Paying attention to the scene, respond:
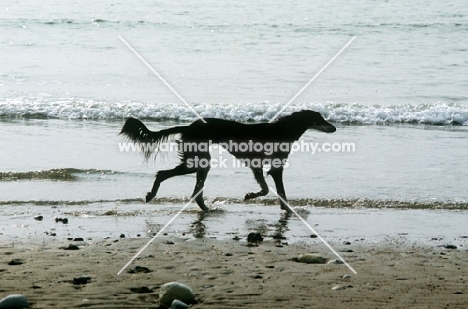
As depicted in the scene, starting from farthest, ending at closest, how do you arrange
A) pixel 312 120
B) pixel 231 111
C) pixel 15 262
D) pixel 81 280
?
pixel 231 111, pixel 312 120, pixel 15 262, pixel 81 280

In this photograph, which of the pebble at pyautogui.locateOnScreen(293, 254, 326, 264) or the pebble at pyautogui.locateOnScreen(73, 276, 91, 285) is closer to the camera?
the pebble at pyautogui.locateOnScreen(73, 276, 91, 285)

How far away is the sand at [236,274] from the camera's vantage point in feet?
16.6

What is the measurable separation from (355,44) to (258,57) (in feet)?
15.4

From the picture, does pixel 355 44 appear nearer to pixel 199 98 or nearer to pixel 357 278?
pixel 199 98

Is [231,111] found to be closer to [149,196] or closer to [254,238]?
[149,196]

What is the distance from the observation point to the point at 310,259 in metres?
6.20

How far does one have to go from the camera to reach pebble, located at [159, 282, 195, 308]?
4965mm

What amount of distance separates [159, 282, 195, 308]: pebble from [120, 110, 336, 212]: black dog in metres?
3.60

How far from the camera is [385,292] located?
5301mm

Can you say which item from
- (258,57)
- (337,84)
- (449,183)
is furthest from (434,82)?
(449,183)

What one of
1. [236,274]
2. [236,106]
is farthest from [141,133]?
[236,106]

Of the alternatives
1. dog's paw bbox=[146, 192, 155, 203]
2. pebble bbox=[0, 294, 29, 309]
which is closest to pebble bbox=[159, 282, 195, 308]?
pebble bbox=[0, 294, 29, 309]

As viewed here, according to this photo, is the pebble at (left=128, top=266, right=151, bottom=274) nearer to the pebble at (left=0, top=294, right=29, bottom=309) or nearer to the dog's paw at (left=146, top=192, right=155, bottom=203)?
the pebble at (left=0, top=294, right=29, bottom=309)

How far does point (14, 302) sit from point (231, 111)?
38.5 feet
